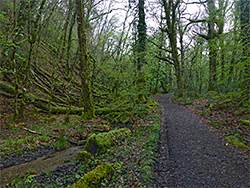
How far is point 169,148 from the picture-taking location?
5.62 metres

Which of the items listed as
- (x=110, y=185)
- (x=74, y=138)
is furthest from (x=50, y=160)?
(x=110, y=185)

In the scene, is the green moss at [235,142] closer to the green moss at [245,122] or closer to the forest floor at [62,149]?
the green moss at [245,122]

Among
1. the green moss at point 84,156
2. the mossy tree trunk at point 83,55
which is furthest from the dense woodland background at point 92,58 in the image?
the green moss at point 84,156

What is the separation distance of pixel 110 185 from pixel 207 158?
305 centimetres

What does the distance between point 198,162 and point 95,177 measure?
9.79 ft

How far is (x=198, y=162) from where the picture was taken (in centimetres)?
462

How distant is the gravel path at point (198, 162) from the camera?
3.85 metres

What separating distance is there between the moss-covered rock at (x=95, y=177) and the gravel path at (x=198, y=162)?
3.97 feet

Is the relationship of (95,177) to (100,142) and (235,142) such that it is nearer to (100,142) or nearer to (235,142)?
(100,142)

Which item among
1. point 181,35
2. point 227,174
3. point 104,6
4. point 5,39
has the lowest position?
point 227,174

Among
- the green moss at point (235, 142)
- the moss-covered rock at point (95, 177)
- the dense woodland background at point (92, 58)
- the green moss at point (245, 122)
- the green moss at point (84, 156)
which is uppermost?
the dense woodland background at point (92, 58)

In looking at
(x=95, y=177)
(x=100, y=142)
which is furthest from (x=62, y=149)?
(x=95, y=177)

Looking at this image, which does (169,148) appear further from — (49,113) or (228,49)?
(49,113)

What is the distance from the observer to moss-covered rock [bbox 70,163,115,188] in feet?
11.5
